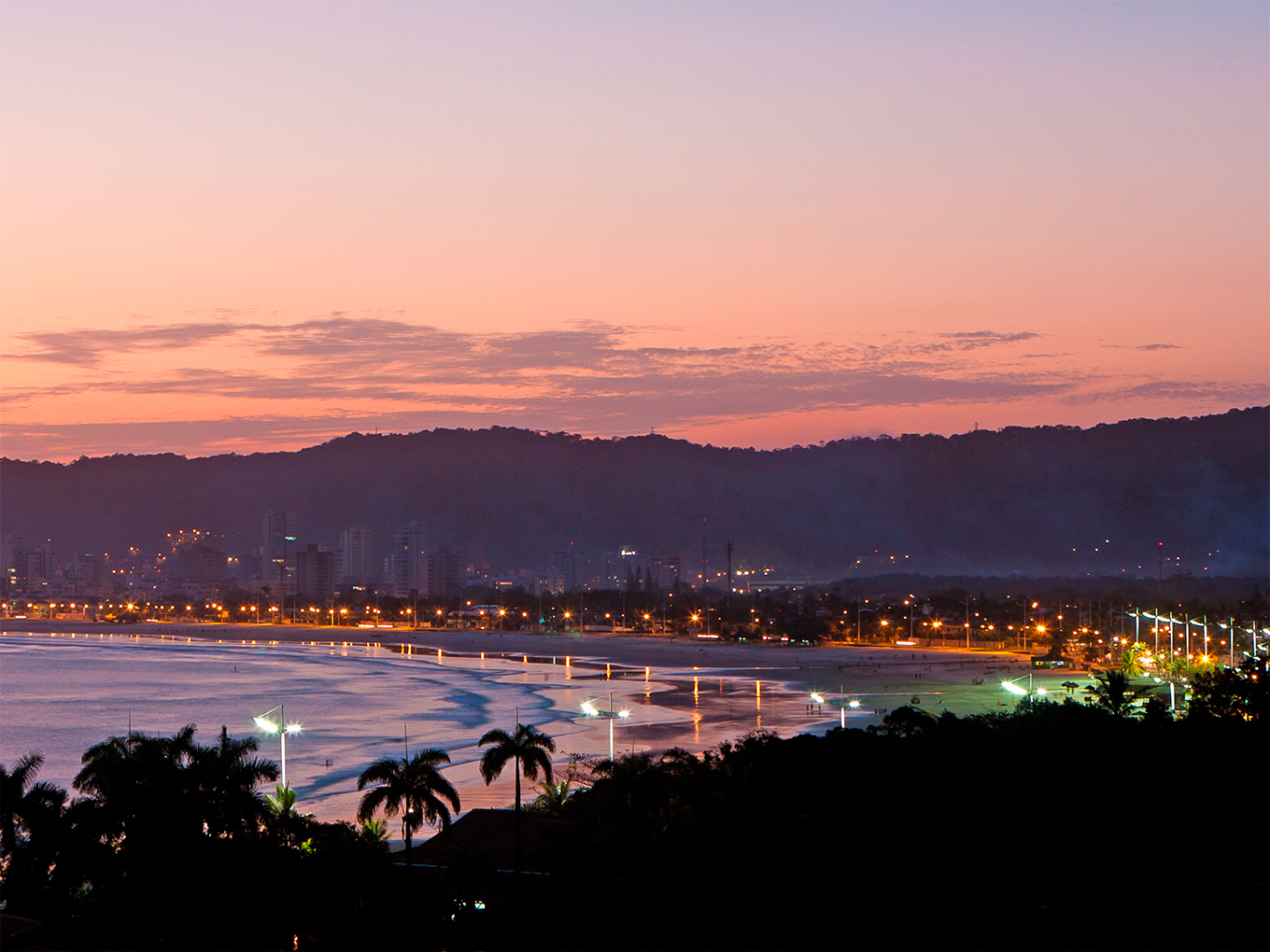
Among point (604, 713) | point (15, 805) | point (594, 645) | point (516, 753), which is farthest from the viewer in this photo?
point (594, 645)

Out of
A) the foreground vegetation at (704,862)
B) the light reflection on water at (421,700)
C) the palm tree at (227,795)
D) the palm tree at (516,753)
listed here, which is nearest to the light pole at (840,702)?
the light reflection on water at (421,700)

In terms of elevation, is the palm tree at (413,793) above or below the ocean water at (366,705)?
above

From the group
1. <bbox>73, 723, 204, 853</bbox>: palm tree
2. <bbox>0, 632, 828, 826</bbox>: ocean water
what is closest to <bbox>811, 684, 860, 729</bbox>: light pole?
<bbox>0, 632, 828, 826</bbox>: ocean water

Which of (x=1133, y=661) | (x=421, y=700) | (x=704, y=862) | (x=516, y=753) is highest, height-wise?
(x=516, y=753)

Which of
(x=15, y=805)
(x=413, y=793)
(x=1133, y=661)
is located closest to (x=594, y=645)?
(x=1133, y=661)

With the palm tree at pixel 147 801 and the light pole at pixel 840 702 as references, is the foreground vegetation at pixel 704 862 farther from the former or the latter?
the light pole at pixel 840 702

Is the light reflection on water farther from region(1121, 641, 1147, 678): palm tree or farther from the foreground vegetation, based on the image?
the foreground vegetation

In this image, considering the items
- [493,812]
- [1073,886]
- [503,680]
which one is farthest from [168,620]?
[1073,886]

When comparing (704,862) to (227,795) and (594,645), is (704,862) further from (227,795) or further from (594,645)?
(594,645)
